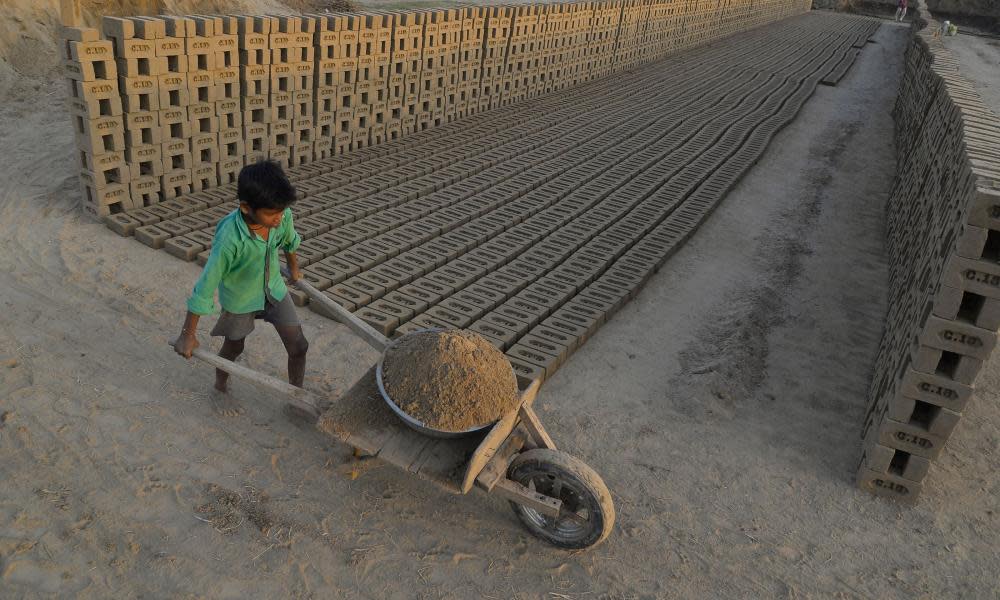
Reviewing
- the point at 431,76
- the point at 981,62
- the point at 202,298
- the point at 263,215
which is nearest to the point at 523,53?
the point at 431,76

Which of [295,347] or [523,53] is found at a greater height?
[523,53]

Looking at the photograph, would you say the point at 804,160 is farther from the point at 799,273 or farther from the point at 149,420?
the point at 149,420

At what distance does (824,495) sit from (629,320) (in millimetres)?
2099

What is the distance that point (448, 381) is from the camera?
132 inches

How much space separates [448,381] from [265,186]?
1.22 metres

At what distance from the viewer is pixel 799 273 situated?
6797mm

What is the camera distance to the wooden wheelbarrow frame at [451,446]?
10.5ft

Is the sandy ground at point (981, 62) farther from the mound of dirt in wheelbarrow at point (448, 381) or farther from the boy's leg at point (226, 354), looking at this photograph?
the boy's leg at point (226, 354)

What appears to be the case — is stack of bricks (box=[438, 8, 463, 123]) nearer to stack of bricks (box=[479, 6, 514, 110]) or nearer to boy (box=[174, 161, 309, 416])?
stack of bricks (box=[479, 6, 514, 110])

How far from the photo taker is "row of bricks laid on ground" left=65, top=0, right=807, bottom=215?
6.01 metres

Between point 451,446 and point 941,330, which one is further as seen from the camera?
point 941,330

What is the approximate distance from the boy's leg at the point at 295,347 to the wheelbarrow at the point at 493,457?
0.50 m

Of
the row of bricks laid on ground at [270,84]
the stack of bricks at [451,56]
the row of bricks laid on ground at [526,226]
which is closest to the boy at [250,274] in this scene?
the row of bricks laid on ground at [526,226]

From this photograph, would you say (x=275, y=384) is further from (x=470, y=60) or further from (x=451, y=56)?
(x=470, y=60)
